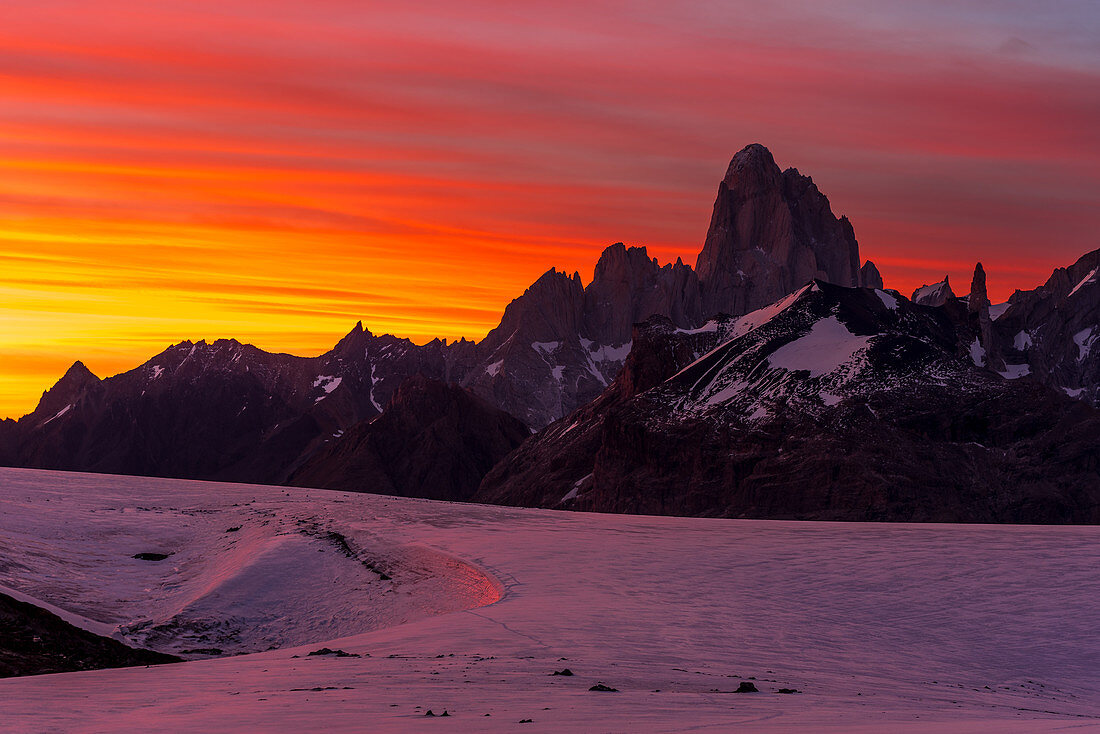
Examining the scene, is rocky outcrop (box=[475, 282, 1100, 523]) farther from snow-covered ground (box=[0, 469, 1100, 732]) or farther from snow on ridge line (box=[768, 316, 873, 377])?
snow-covered ground (box=[0, 469, 1100, 732])

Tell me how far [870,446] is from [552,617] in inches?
6110

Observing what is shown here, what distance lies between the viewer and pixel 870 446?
17500cm

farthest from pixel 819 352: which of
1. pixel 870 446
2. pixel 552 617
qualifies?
pixel 552 617

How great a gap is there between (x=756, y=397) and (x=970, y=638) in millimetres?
164850

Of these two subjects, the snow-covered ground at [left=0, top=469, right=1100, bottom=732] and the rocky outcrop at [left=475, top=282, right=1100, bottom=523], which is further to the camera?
the rocky outcrop at [left=475, top=282, right=1100, bottom=523]

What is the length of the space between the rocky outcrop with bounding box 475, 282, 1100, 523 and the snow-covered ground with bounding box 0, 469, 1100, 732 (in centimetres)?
11782

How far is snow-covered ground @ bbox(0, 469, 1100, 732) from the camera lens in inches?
742

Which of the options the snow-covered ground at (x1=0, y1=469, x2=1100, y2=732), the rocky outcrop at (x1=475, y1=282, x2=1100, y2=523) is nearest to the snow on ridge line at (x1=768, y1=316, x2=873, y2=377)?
the rocky outcrop at (x1=475, y1=282, x2=1100, y2=523)

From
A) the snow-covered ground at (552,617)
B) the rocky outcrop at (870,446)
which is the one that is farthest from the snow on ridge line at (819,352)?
the snow-covered ground at (552,617)

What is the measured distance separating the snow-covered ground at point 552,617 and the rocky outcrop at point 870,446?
118 metres

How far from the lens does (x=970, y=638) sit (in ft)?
100

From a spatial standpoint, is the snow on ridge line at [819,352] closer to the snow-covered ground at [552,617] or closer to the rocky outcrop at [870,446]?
the rocky outcrop at [870,446]

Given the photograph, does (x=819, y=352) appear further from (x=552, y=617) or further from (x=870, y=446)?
(x=552, y=617)

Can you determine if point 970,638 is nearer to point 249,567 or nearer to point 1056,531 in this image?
point 1056,531
